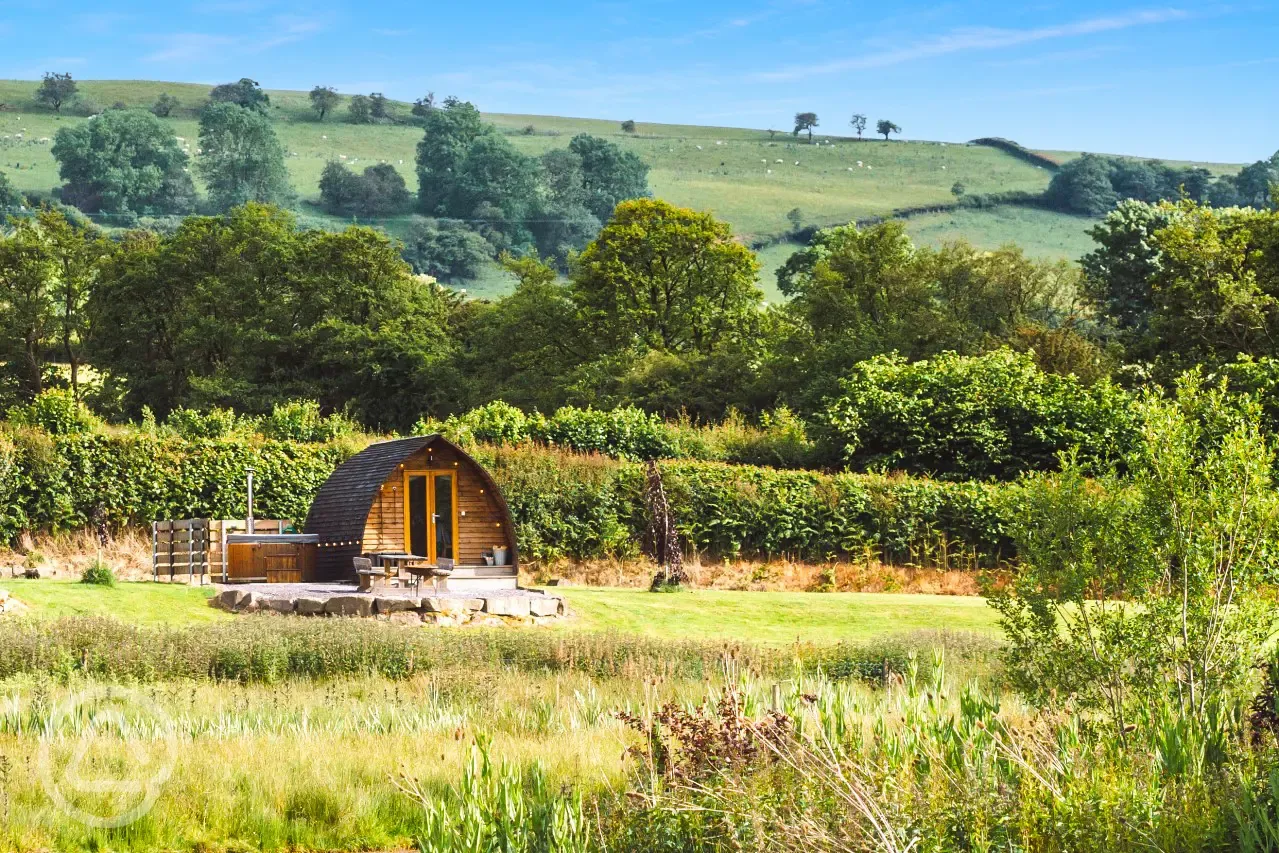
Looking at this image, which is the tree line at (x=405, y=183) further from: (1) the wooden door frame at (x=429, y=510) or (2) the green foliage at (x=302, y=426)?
(1) the wooden door frame at (x=429, y=510)

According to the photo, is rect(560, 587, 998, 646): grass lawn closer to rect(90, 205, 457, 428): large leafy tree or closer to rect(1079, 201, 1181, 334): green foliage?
rect(90, 205, 457, 428): large leafy tree

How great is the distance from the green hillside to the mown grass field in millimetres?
76503

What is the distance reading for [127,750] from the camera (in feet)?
34.6

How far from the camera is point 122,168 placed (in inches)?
4441

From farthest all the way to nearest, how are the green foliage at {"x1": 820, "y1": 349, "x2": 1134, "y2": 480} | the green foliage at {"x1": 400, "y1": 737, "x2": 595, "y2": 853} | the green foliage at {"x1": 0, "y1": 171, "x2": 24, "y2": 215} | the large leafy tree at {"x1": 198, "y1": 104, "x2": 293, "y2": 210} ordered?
the large leafy tree at {"x1": 198, "y1": 104, "x2": 293, "y2": 210} < the green foliage at {"x1": 0, "y1": 171, "x2": 24, "y2": 215} < the green foliage at {"x1": 820, "y1": 349, "x2": 1134, "y2": 480} < the green foliage at {"x1": 400, "y1": 737, "x2": 595, "y2": 853}

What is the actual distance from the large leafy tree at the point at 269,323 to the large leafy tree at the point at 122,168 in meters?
60.9

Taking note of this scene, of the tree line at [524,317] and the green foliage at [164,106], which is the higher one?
the green foliage at [164,106]

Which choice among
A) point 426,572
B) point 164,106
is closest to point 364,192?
point 164,106

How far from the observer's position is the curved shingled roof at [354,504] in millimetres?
24625

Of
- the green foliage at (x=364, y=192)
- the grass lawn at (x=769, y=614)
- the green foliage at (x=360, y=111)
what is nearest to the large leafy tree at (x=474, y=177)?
the green foliage at (x=364, y=192)

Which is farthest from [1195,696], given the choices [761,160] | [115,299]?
[761,160]

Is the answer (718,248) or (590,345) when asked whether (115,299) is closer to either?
(590,345)

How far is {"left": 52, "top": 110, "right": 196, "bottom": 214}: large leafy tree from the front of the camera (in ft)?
366

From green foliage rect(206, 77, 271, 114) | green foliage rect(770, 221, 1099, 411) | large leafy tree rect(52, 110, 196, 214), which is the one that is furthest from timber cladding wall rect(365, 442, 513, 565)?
green foliage rect(206, 77, 271, 114)
